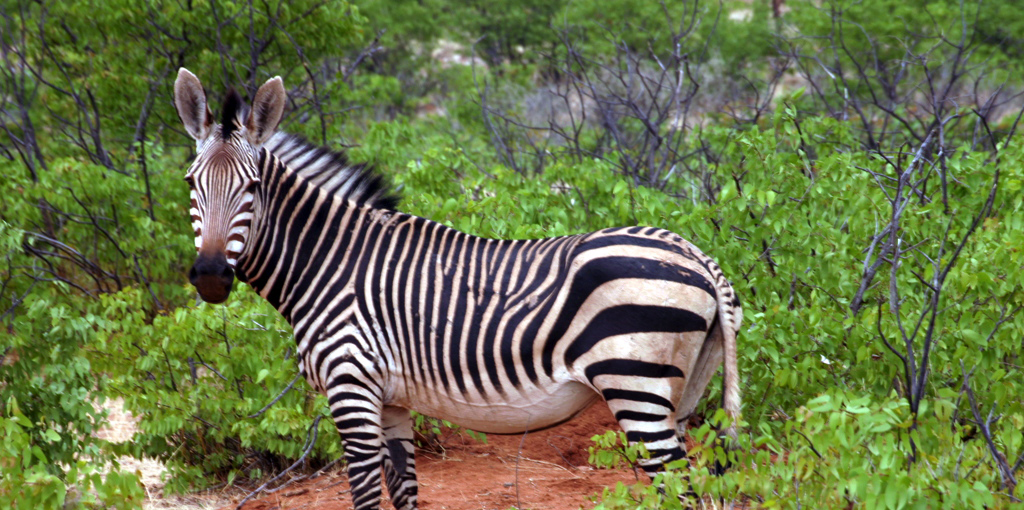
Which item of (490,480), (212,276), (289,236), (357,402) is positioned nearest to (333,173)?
(289,236)

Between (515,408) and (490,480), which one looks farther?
(490,480)

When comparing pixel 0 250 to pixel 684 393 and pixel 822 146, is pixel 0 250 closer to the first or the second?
pixel 684 393

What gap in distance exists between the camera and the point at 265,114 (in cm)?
434

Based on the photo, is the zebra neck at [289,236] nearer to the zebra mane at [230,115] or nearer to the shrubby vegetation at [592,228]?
the zebra mane at [230,115]

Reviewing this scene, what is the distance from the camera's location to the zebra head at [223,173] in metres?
4.06

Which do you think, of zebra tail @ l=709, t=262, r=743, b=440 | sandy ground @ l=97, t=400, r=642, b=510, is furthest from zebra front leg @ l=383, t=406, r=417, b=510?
zebra tail @ l=709, t=262, r=743, b=440

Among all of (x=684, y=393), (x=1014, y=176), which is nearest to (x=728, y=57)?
(x=1014, y=176)

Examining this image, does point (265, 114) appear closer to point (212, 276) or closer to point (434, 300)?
point (212, 276)

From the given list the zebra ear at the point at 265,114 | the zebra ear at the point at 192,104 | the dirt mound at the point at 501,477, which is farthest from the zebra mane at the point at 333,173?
the dirt mound at the point at 501,477

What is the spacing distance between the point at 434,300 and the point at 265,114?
4.19 feet

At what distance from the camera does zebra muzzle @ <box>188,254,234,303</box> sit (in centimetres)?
400

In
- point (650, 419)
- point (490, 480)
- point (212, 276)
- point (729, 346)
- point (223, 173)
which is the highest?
point (223, 173)

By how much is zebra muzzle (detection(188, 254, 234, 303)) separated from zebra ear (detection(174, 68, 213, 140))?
68 centimetres

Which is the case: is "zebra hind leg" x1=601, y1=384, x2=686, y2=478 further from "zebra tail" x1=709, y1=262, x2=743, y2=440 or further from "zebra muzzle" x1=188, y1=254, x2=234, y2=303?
"zebra muzzle" x1=188, y1=254, x2=234, y2=303
